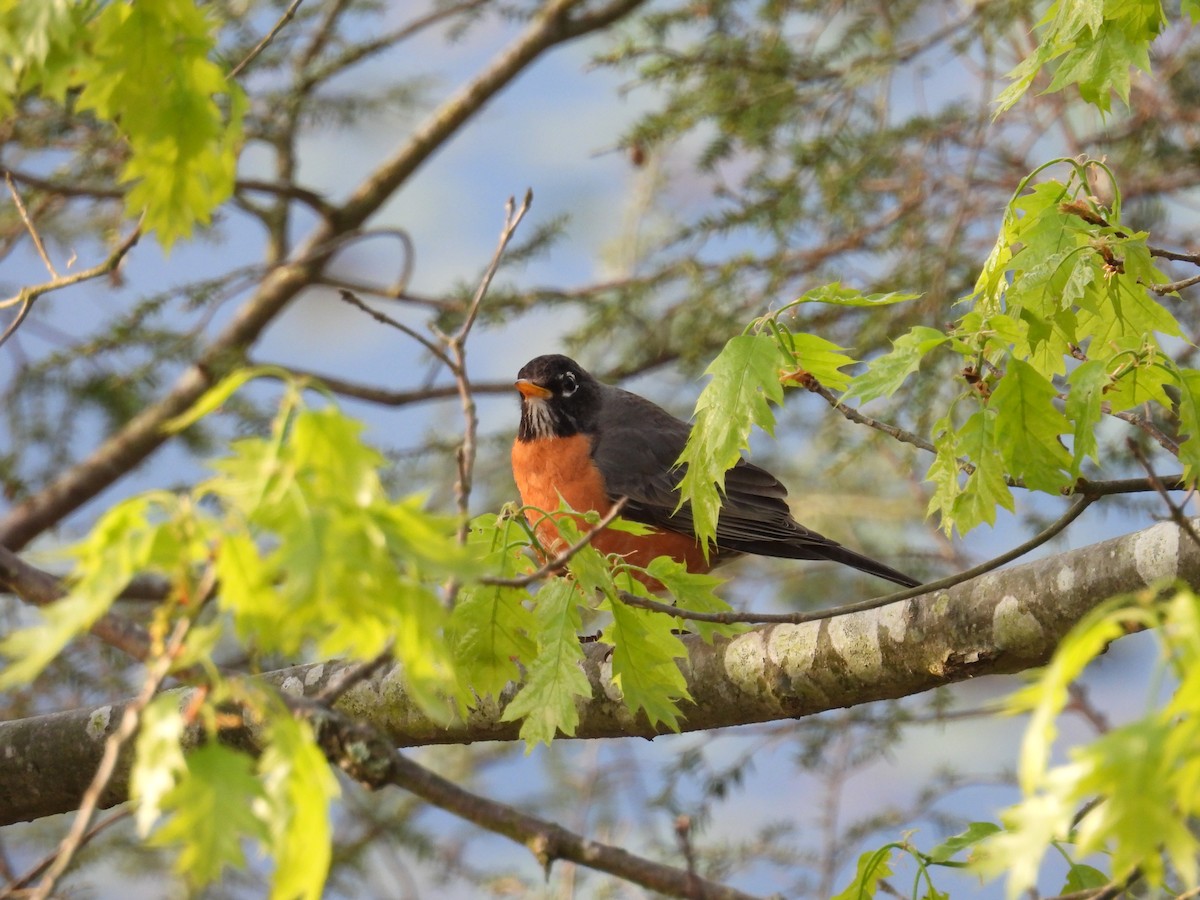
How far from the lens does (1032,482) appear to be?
206cm

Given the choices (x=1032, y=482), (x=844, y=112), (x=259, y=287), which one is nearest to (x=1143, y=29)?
(x=1032, y=482)

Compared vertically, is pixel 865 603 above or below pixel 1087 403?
below

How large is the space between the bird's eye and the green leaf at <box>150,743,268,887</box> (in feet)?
12.2

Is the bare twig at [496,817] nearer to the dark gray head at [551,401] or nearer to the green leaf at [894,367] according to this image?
the green leaf at [894,367]

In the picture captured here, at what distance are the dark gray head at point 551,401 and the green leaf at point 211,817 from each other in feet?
11.7

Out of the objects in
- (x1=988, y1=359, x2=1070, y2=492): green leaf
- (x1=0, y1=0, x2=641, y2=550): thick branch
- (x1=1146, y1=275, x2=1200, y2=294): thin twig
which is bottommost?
(x1=988, y1=359, x2=1070, y2=492): green leaf

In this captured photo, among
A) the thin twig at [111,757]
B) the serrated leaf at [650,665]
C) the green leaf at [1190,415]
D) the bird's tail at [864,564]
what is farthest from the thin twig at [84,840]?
the bird's tail at [864,564]

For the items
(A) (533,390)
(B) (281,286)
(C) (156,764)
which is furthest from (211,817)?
(B) (281,286)

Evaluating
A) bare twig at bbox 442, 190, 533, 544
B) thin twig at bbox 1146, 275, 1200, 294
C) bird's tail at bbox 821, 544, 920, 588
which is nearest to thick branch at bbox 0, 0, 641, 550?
bird's tail at bbox 821, 544, 920, 588

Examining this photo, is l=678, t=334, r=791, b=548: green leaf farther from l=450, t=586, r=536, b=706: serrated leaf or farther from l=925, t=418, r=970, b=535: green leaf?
l=450, t=586, r=536, b=706: serrated leaf

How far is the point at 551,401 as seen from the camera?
495 cm

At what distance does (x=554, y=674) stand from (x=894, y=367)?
2.55 ft

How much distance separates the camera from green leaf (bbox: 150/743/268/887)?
1.29m

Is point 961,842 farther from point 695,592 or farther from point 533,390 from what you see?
point 533,390
